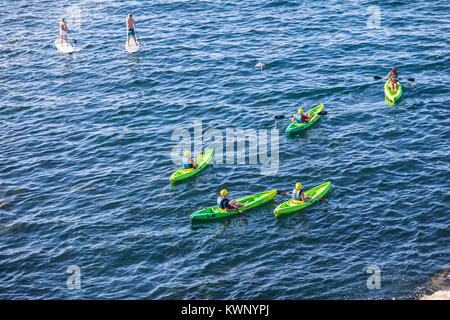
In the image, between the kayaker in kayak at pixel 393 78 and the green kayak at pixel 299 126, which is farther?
the kayaker in kayak at pixel 393 78

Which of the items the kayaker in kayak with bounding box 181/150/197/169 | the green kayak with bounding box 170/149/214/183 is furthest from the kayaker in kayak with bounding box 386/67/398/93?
the kayaker in kayak with bounding box 181/150/197/169

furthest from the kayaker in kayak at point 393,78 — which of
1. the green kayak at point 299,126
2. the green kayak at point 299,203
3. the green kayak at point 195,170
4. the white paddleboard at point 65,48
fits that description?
the white paddleboard at point 65,48

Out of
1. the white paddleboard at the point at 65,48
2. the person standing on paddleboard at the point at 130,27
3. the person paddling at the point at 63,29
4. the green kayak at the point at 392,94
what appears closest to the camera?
the green kayak at the point at 392,94

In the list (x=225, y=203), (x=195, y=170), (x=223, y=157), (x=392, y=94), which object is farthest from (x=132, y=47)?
(x=225, y=203)

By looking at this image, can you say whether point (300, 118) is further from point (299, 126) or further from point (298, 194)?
point (298, 194)

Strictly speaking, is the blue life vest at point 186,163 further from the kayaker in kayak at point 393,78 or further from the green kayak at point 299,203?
the kayaker in kayak at point 393,78

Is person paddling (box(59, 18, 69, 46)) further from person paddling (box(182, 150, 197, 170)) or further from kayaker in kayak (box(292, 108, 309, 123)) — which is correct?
kayaker in kayak (box(292, 108, 309, 123))
